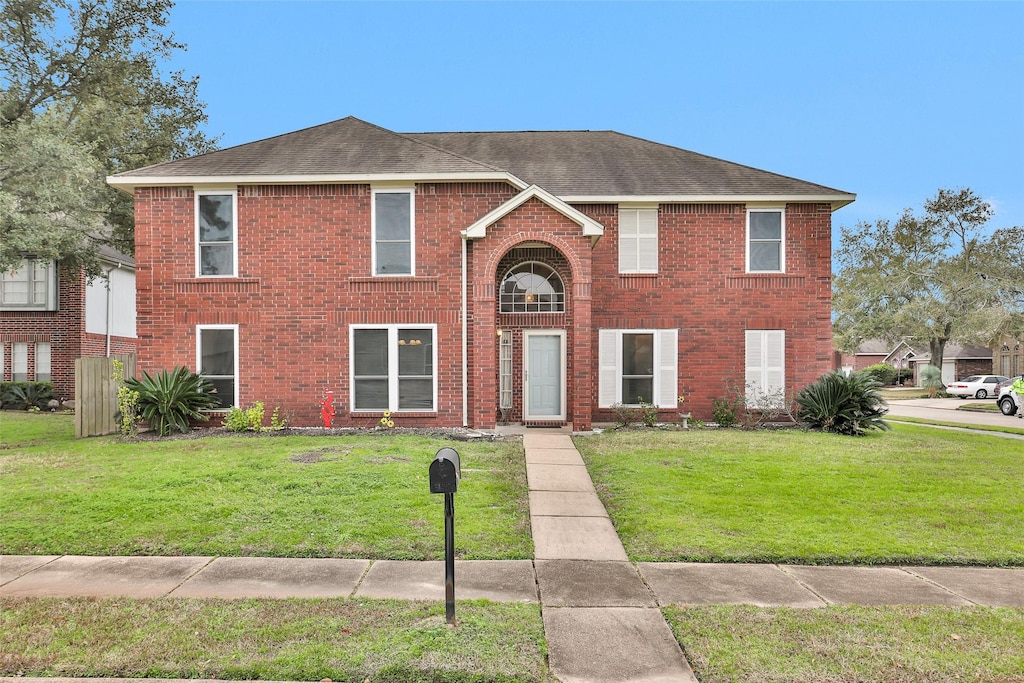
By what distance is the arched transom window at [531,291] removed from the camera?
47.0ft

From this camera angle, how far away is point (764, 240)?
1490 centimetres

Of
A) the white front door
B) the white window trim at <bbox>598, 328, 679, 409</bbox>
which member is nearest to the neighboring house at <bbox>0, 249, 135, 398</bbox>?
the white front door

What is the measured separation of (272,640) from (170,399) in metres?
10.4

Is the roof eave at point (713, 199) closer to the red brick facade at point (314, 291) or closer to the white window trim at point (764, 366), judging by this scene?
the red brick facade at point (314, 291)

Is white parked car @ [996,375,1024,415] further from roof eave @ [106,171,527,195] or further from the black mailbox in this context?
the black mailbox

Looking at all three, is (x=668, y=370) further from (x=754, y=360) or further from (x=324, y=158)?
(x=324, y=158)

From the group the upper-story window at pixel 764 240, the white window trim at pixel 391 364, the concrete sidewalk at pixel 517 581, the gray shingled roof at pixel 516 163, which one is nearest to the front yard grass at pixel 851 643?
the concrete sidewalk at pixel 517 581

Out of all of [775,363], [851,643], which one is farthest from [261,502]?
[775,363]

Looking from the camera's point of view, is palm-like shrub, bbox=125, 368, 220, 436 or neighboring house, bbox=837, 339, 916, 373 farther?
neighboring house, bbox=837, 339, 916, 373

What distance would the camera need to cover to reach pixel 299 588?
4902mm

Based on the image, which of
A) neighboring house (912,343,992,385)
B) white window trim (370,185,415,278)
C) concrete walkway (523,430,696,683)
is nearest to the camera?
concrete walkway (523,430,696,683)

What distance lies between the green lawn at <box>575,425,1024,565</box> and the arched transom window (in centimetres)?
374

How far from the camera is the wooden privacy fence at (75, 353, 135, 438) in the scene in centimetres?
1288

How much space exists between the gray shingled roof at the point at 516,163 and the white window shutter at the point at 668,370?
3.71 metres
